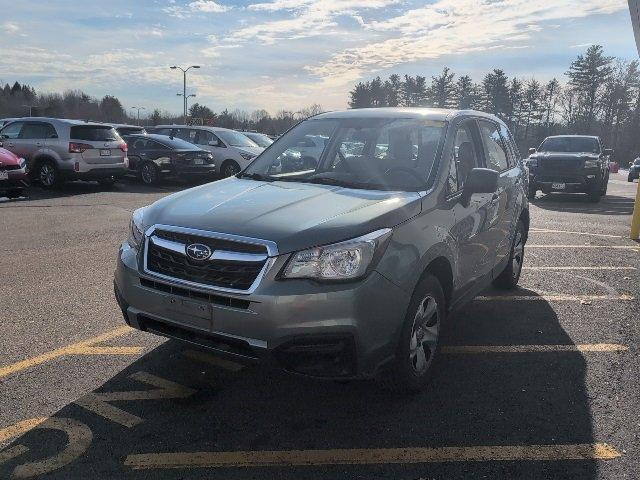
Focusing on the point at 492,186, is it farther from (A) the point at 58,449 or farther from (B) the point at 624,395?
(A) the point at 58,449

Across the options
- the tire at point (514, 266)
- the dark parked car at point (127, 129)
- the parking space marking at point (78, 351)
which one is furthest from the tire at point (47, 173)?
the tire at point (514, 266)

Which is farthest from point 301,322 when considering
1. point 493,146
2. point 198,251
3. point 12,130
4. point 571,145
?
point 571,145

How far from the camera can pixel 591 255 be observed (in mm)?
8039

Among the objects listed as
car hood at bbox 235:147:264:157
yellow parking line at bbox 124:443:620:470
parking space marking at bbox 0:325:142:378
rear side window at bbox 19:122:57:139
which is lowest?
yellow parking line at bbox 124:443:620:470

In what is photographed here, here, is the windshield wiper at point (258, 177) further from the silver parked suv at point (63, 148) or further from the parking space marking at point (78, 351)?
the silver parked suv at point (63, 148)

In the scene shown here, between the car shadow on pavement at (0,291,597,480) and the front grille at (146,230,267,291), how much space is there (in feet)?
2.76

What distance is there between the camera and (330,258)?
117 inches

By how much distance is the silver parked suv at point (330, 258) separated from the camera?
293cm

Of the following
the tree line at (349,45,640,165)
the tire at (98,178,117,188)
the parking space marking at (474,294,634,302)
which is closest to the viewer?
the parking space marking at (474,294,634,302)

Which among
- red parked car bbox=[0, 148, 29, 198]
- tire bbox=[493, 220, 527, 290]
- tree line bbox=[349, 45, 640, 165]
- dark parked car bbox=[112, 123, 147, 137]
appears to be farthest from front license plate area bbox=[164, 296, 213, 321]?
tree line bbox=[349, 45, 640, 165]

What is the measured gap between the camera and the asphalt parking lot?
286 centimetres

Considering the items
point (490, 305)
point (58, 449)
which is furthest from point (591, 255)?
point (58, 449)

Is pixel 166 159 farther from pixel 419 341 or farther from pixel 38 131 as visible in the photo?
pixel 419 341

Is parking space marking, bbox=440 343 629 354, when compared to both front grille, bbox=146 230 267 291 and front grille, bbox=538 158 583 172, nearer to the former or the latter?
front grille, bbox=146 230 267 291
